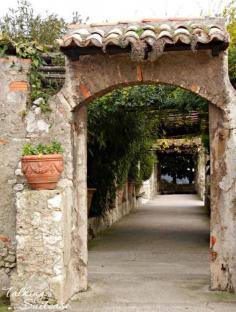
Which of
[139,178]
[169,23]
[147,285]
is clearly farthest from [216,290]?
[139,178]

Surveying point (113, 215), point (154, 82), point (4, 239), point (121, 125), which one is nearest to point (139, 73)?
point (154, 82)

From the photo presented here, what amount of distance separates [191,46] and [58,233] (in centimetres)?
255

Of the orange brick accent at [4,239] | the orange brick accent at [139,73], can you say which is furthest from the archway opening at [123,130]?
the orange brick accent at [139,73]

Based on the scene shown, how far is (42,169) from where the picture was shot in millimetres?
5383

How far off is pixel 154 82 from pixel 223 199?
1.68m

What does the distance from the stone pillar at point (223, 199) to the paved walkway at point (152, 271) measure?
29 cm

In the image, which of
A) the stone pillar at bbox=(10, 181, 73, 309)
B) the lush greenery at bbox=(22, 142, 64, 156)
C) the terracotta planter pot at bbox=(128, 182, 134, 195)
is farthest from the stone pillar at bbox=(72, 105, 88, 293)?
the terracotta planter pot at bbox=(128, 182, 134, 195)

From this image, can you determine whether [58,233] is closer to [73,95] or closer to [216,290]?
[73,95]

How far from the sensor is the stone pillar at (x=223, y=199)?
589 cm

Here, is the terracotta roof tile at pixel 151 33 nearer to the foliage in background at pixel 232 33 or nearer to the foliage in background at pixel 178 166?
the foliage in background at pixel 232 33

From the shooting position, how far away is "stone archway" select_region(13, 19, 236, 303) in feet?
18.3

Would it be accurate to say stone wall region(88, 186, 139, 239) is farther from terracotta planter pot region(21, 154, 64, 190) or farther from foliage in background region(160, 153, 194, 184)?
foliage in background region(160, 153, 194, 184)

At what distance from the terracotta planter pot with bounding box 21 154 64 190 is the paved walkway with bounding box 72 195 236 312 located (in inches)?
57.0

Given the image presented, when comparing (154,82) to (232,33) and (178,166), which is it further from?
(178,166)
